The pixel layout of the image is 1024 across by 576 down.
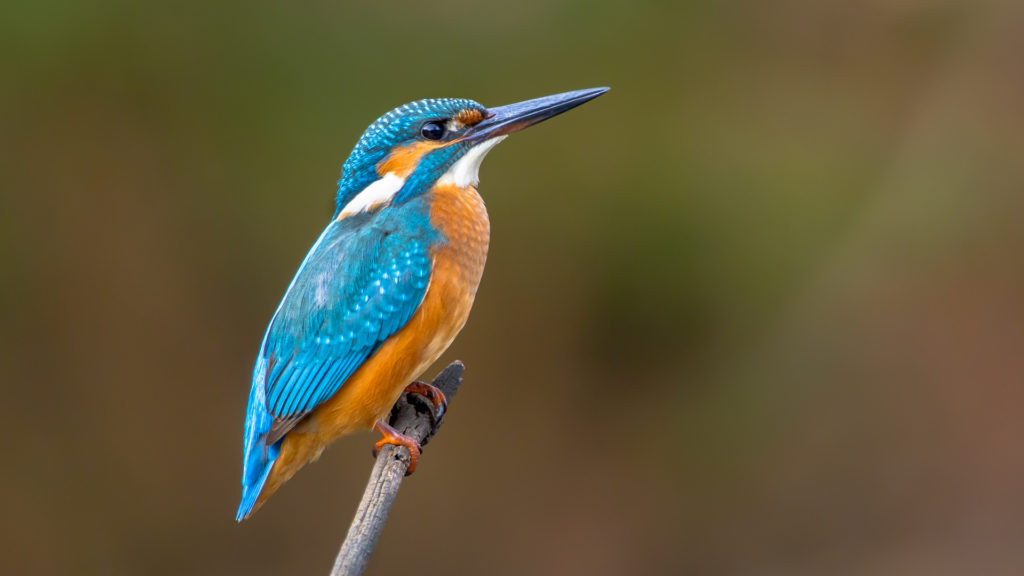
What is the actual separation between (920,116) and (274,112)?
2.10m

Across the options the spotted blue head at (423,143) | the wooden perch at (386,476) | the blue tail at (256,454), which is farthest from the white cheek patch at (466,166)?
the blue tail at (256,454)

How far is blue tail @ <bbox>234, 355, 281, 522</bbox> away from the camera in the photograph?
1795 millimetres

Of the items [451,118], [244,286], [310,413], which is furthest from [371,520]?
[244,286]

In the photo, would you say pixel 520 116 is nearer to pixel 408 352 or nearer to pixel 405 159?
pixel 405 159

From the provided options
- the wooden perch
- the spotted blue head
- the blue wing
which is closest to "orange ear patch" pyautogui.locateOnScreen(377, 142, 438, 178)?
the spotted blue head

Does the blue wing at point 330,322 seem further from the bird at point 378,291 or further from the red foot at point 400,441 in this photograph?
the red foot at point 400,441

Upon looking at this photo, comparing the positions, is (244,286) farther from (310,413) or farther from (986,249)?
(986,249)

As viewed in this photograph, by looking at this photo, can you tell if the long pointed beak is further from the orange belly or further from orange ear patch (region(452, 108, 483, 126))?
the orange belly

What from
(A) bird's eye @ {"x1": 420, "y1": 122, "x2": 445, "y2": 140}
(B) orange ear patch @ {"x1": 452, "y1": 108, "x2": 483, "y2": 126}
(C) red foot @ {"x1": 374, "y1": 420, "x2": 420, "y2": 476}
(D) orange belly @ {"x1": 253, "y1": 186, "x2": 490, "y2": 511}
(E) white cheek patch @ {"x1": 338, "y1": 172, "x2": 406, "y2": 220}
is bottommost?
(C) red foot @ {"x1": 374, "y1": 420, "x2": 420, "y2": 476}

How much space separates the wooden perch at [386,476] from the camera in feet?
4.68

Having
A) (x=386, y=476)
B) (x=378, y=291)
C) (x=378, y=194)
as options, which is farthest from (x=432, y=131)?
(x=386, y=476)

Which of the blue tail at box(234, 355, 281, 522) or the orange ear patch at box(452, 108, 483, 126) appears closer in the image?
the blue tail at box(234, 355, 281, 522)

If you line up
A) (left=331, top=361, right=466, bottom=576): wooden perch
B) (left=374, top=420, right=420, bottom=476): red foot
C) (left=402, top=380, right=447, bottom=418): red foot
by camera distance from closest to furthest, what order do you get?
1. (left=331, top=361, right=466, bottom=576): wooden perch
2. (left=374, top=420, right=420, bottom=476): red foot
3. (left=402, top=380, right=447, bottom=418): red foot

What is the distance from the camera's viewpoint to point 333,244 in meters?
1.88
